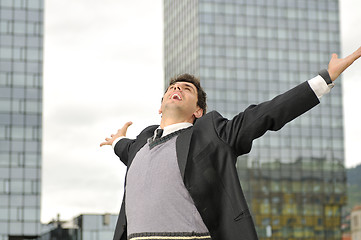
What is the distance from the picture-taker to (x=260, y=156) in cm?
9888

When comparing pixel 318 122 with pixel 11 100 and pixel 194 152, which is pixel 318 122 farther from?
pixel 194 152

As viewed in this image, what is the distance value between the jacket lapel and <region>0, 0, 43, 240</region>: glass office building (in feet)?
235

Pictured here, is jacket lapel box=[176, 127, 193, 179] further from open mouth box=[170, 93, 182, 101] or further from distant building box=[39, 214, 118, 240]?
distant building box=[39, 214, 118, 240]

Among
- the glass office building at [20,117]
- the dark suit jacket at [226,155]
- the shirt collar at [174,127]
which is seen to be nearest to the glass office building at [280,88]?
the glass office building at [20,117]

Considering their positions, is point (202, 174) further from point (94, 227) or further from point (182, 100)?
point (94, 227)

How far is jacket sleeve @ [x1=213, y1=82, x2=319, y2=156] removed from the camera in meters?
4.41

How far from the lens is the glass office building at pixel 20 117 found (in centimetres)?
7481

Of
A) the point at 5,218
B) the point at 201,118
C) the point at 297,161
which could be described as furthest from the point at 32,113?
the point at 201,118

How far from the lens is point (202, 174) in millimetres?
4621

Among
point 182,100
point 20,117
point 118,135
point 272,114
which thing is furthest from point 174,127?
point 20,117

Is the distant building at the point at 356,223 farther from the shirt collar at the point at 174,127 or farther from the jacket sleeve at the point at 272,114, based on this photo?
the jacket sleeve at the point at 272,114

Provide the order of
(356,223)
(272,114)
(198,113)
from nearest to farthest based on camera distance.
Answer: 1. (272,114)
2. (198,113)
3. (356,223)

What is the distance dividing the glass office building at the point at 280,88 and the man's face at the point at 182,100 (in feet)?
300

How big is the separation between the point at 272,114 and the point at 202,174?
613 millimetres
